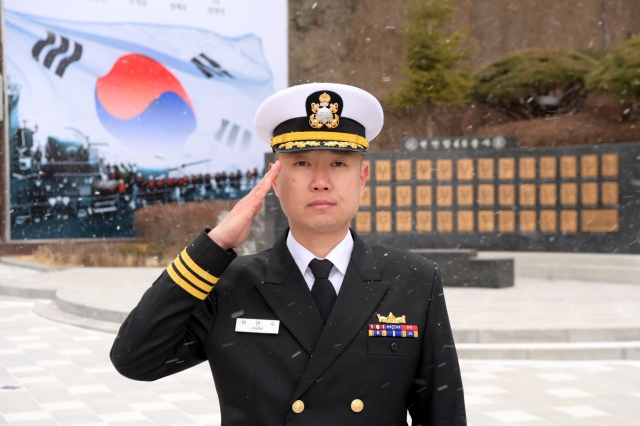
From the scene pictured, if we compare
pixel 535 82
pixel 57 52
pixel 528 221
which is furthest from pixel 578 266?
pixel 57 52

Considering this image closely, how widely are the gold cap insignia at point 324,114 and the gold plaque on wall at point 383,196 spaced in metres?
14.7

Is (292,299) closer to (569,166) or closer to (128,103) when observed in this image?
(569,166)

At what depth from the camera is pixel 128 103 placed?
26.3 metres

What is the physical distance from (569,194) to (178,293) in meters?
15.6

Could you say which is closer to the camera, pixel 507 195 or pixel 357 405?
pixel 357 405

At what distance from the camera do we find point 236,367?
95.0 inches

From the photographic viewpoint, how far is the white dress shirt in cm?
247

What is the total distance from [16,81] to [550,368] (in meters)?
20.9

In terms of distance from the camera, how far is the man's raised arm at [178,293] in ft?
7.50

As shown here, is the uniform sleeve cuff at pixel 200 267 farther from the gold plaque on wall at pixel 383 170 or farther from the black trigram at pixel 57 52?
the black trigram at pixel 57 52

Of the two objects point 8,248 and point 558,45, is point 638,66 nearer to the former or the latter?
point 558,45

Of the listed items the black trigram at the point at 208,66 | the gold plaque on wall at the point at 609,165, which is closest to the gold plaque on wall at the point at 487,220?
the gold plaque on wall at the point at 609,165

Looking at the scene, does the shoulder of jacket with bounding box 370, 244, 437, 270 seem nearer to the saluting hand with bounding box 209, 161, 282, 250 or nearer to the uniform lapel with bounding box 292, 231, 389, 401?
the uniform lapel with bounding box 292, 231, 389, 401

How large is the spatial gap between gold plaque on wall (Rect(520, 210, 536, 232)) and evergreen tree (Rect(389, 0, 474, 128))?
404 inches
